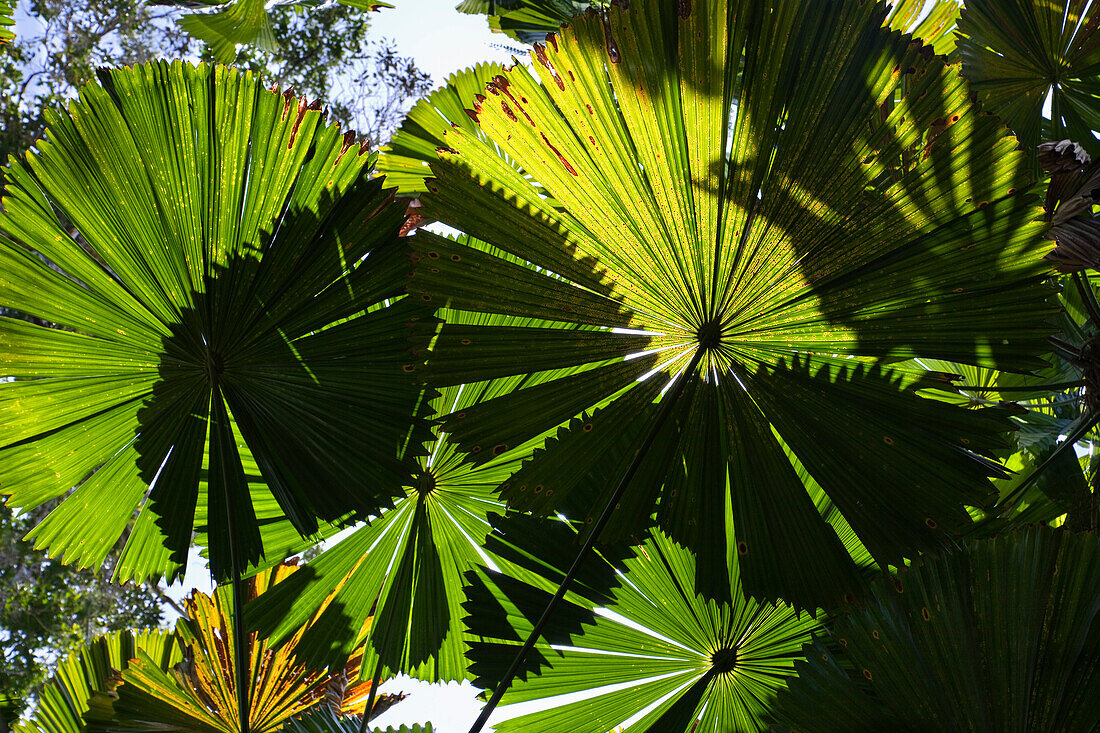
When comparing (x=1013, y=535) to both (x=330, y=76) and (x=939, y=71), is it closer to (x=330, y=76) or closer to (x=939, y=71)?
(x=939, y=71)

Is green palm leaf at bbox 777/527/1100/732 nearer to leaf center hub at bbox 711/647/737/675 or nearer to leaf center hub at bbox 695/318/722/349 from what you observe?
leaf center hub at bbox 711/647/737/675

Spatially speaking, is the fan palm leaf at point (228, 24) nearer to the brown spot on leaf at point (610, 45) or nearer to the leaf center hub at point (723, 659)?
the brown spot on leaf at point (610, 45)

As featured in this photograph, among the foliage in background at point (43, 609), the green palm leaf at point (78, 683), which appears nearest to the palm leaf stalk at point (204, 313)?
the green palm leaf at point (78, 683)

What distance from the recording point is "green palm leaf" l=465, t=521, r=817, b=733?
1.82m

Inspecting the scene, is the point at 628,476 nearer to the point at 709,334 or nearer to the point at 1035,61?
the point at 709,334

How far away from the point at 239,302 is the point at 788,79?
1265 mm

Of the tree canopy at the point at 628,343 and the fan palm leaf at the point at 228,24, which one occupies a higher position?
the fan palm leaf at the point at 228,24

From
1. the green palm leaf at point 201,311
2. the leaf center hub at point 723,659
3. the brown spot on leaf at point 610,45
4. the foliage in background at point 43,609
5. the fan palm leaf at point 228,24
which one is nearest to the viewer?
the brown spot on leaf at point 610,45

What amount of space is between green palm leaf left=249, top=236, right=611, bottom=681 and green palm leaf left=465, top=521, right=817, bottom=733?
7.5 inches

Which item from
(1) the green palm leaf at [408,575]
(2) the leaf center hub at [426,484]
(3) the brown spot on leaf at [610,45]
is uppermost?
(3) the brown spot on leaf at [610,45]

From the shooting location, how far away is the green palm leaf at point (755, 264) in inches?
52.4

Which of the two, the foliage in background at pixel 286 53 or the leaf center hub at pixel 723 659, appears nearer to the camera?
the leaf center hub at pixel 723 659

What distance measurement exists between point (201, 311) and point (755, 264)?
1.24 metres

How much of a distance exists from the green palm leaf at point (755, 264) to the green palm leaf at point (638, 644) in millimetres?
329
